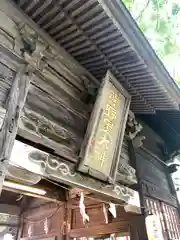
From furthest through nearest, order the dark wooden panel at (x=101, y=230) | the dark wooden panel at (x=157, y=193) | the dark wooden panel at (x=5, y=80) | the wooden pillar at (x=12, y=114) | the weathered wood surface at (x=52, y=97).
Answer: the dark wooden panel at (x=157, y=193) → the dark wooden panel at (x=101, y=230) → the weathered wood surface at (x=52, y=97) → the dark wooden panel at (x=5, y=80) → the wooden pillar at (x=12, y=114)

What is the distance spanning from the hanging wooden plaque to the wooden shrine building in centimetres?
1

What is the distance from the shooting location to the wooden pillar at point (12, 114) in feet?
7.04

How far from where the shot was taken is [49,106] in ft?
10.2

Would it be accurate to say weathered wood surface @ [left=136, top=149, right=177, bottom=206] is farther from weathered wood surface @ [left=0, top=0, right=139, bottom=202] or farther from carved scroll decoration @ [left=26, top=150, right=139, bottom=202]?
carved scroll decoration @ [left=26, top=150, right=139, bottom=202]

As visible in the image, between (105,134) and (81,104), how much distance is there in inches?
30.3

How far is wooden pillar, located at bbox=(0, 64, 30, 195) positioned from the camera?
215 centimetres

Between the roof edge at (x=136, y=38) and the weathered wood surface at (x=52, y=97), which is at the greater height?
the roof edge at (x=136, y=38)

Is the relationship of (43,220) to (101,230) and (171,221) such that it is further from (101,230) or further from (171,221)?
(171,221)

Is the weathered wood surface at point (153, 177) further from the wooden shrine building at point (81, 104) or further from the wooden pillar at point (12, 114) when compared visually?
the wooden pillar at point (12, 114)

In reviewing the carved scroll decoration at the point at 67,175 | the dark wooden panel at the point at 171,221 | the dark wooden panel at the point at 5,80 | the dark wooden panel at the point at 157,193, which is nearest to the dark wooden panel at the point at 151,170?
the dark wooden panel at the point at 157,193

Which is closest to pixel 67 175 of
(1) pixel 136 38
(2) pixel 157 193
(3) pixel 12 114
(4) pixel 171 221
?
(3) pixel 12 114

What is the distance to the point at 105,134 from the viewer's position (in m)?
3.20

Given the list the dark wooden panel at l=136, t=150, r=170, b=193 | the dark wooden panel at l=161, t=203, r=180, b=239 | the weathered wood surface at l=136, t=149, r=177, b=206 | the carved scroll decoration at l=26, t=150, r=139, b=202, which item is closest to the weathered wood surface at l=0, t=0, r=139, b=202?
the carved scroll decoration at l=26, t=150, r=139, b=202

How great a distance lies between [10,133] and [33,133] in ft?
1.23
